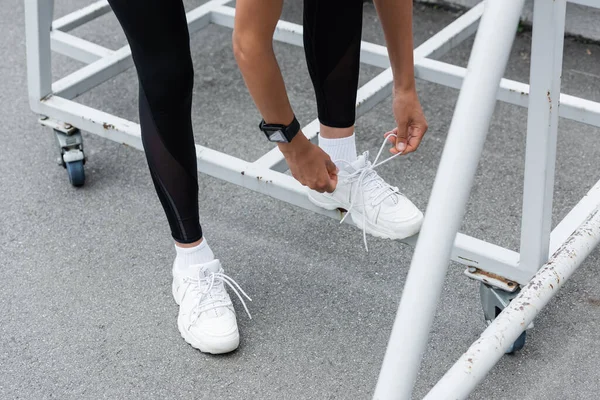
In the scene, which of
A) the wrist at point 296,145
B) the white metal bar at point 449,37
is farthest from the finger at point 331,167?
the white metal bar at point 449,37

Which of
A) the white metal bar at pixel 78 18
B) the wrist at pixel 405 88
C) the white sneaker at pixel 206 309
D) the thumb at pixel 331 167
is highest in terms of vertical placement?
the wrist at pixel 405 88

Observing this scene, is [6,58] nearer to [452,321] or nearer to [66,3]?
[66,3]

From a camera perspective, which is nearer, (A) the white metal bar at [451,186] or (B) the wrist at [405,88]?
(A) the white metal bar at [451,186]

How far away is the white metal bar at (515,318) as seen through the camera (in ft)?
4.11

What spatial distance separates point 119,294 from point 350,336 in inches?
20.3

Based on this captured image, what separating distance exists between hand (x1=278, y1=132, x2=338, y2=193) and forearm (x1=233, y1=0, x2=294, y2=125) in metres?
0.11

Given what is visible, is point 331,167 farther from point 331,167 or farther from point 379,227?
point 379,227

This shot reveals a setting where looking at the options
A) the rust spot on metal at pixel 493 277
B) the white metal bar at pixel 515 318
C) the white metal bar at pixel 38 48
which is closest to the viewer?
the white metal bar at pixel 515 318

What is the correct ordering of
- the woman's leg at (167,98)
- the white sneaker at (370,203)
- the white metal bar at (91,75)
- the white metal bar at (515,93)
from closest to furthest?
the woman's leg at (167,98) < the white sneaker at (370,203) < the white metal bar at (515,93) < the white metal bar at (91,75)

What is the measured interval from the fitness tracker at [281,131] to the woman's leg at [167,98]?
20 cm

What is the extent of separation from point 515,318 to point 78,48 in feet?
5.19

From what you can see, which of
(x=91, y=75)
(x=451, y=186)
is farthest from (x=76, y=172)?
(x=451, y=186)

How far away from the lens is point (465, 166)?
45.3 inches

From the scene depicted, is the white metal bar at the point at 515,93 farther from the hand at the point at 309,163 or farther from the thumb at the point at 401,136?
the hand at the point at 309,163
